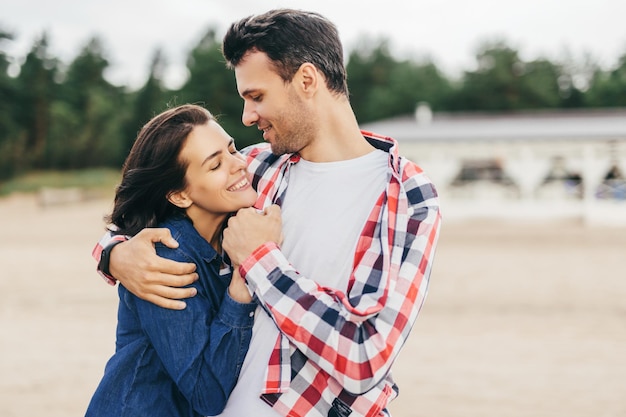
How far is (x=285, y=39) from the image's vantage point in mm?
1878

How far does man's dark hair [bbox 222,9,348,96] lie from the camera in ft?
6.17

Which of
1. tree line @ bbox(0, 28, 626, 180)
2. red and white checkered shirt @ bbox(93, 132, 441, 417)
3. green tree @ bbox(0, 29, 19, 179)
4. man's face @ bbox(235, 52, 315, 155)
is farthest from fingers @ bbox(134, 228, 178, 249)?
tree line @ bbox(0, 28, 626, 180)

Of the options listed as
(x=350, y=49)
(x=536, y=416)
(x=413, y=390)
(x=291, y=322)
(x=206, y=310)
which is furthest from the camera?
(x=350, y=49)

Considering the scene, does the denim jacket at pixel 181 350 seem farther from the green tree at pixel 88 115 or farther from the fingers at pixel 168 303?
the green tree at pixel 88 115

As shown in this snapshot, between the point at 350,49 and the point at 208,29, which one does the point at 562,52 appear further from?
the point at 208,29

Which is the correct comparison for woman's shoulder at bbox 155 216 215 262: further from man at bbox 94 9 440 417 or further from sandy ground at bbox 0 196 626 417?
sandy ground at bbox 0 196 626 417

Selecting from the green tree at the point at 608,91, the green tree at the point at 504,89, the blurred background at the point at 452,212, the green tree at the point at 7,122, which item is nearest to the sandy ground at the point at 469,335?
the blurred background at the point at 452,212

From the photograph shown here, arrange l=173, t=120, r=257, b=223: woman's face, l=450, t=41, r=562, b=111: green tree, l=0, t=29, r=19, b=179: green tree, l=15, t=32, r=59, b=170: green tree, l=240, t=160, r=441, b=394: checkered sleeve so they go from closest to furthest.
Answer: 1. l=240, t=160, r=441, b=394: checkered sleeve
2. l=173, t=120, r=257, b=223: woman's face
3. l=0, t=29, r=19, b=179: green tree
4. l=15, t=32, r=59, b=170: green tree
5. l=450, t=41, r=562, b=111: green tree

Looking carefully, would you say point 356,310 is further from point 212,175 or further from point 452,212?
point 452,212

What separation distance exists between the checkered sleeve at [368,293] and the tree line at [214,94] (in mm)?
43380

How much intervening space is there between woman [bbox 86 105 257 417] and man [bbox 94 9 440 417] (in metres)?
0.06

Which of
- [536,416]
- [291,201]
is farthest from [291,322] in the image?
[536,416]

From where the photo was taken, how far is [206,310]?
1690 millimetres

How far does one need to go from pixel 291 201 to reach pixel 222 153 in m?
0.27
